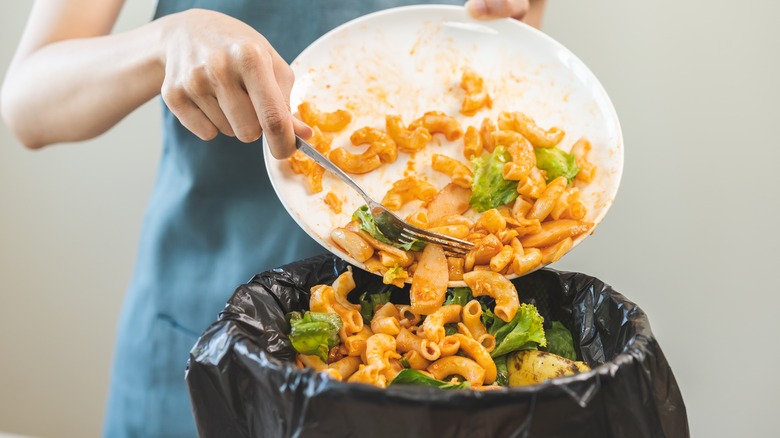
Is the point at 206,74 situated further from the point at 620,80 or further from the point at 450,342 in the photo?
the point at 620,80

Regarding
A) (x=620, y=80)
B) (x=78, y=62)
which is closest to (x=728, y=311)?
(x=620, y=80)

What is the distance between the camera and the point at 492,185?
3.65 feet

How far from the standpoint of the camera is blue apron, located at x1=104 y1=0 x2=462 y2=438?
130 centimetres

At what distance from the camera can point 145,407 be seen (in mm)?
1332

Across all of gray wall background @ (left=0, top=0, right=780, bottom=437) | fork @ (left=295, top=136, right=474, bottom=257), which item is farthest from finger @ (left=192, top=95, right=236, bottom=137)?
gray wall background @ (left=0, top=0, right=780, bottom=437)

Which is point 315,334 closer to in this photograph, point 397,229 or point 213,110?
point 397,229

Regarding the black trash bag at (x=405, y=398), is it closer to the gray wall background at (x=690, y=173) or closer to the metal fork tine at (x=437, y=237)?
the metal fork tine at (x=437, y=237)

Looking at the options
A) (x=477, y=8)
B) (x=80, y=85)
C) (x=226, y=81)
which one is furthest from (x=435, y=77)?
(x=80, y=85)

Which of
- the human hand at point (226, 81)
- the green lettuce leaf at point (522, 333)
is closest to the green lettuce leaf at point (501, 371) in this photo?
the green lettuce leaf at point (522, 333)

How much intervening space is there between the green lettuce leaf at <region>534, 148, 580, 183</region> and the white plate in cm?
4

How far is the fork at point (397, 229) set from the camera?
100 centimetres

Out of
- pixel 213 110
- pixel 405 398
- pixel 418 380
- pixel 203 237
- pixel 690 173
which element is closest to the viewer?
pixel 405 398

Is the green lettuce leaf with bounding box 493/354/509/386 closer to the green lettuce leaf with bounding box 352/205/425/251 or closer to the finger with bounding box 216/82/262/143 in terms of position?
the green lettuce leaf with bounding box 352/205/425/251

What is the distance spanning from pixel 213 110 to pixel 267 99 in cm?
10
